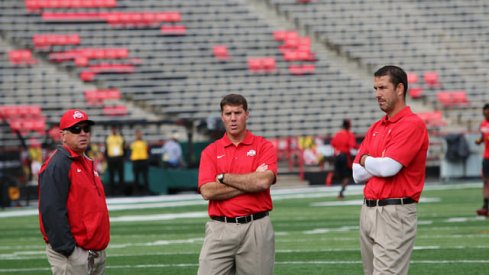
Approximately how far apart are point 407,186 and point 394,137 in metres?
0.33

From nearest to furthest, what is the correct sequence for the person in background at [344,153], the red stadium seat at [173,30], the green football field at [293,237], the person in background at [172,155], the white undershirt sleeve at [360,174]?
the white undershirt sleeve at [360,174], the green football field at [293,237], the person in background at [344,153], the person in background at [172,155], the red stadium seat at [173,30]

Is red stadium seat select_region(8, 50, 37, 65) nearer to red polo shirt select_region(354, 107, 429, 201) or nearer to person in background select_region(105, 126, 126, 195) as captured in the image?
person in background select_region(105, 126, 126, 195)

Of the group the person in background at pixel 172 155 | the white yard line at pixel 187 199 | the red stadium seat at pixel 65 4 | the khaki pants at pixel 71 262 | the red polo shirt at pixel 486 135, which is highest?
the red stadium seat at pixel 65 4

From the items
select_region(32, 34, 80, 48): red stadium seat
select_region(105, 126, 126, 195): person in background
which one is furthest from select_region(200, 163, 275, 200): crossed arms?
select_region(32, 34, 80, 48): red stadium seat

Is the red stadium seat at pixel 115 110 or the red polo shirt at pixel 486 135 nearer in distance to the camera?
the red polo shirt at pixel 486 135

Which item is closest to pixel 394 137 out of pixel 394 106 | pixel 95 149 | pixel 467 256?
pixel 394 106

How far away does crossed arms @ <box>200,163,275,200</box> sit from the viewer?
24.5 feet

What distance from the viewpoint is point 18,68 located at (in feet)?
121

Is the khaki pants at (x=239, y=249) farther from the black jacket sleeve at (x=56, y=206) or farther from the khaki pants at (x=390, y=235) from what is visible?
the black jacket sleeve at (x=56, y=206)

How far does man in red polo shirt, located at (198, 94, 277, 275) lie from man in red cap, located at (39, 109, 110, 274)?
0.71 meters

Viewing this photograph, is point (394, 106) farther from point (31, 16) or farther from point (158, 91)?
point (31, 16)

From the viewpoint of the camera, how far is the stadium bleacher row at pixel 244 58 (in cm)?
3666

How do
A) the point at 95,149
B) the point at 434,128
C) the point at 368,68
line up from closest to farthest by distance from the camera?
the point at 95,149 → the point at 434,128 → the point at 368,68

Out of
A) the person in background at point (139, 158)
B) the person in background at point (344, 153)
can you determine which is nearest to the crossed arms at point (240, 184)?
the person in background at point (344, 153)
